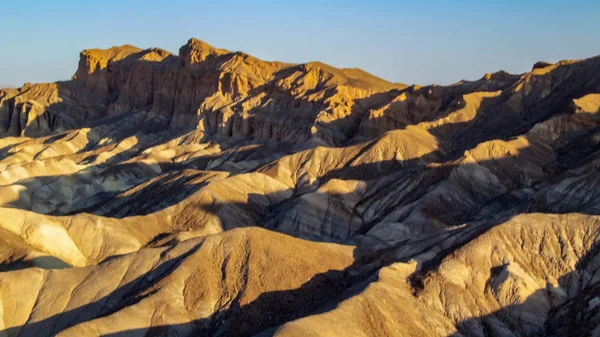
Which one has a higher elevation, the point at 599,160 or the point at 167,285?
the point at 599,160

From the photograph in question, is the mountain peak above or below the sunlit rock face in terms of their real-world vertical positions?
above

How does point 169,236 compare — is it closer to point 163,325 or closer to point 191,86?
point 163,325

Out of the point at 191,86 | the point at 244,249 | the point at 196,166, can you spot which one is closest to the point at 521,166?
the point at 244,249

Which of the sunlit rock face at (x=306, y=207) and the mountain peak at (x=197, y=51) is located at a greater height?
the mountain peak at (x=197, y=51)

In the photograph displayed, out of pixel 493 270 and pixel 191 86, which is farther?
pixel 191 86

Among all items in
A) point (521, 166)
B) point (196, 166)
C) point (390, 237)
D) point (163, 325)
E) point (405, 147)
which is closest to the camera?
point (163, 325)

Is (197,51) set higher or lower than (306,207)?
higher

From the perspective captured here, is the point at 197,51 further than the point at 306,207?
Yes

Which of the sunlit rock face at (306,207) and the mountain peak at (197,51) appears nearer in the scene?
the sunlit rock face at (306,207)
